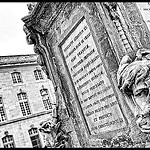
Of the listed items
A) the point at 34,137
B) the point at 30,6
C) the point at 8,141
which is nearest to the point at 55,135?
the point at 30,6

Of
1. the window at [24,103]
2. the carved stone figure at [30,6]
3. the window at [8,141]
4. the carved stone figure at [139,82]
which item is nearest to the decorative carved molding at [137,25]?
the carved stone figure at [139,82]

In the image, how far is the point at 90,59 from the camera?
3.00 metres

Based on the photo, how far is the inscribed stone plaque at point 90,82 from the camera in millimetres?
2703

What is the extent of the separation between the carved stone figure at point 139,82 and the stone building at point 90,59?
0.44 ft

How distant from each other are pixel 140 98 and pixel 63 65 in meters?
1.86

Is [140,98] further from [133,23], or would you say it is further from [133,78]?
[133,23]

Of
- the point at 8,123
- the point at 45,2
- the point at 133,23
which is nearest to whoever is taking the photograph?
the point at 133,23

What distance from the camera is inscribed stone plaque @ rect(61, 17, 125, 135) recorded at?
8.87 feet

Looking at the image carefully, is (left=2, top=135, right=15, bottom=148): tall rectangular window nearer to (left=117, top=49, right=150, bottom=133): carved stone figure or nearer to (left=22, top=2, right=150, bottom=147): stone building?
(left=22, top=2, right=150, bottom=147): stone building

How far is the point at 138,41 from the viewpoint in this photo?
2.35m

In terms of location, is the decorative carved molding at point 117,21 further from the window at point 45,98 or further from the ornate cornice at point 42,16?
the window at point 45,98

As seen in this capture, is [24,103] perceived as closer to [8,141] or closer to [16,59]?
[8,141]

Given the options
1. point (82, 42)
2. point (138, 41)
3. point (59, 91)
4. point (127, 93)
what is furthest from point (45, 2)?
point (127, 93)

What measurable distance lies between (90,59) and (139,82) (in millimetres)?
1104
